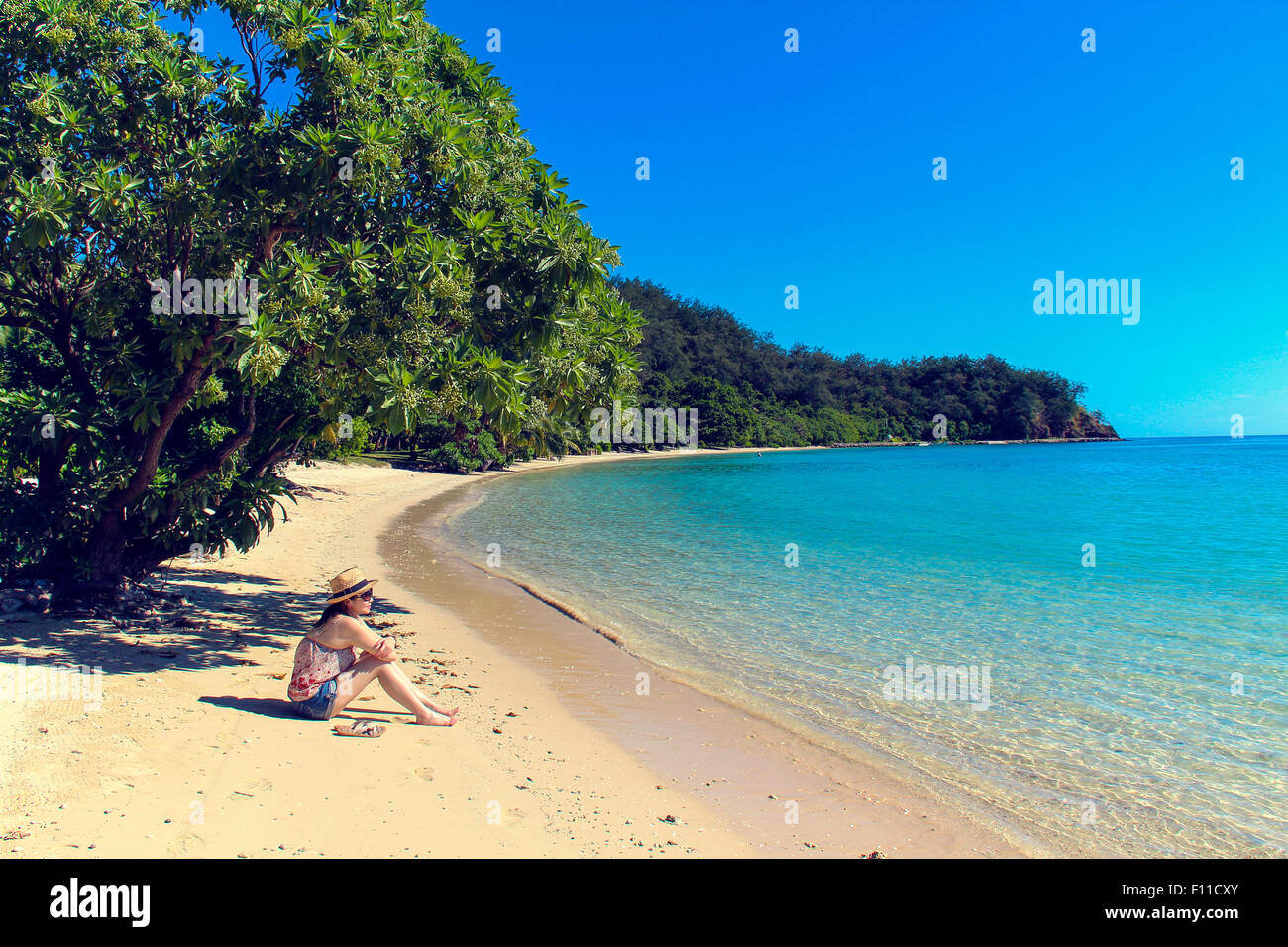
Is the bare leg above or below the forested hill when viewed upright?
below

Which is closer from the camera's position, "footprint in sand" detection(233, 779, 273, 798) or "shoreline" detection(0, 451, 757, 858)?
"shoreline" detection(0, 451, 757, 858)

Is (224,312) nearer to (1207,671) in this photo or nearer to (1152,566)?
(1207,671)

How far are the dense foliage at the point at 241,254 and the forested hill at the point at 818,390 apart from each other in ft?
252

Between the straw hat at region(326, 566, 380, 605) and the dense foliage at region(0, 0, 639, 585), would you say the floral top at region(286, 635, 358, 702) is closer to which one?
the straw hat at region(326, 566, 380, 605)

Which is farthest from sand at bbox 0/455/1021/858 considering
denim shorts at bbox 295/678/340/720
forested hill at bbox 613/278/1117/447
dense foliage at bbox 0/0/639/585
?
forested hill at bbox 613/278/1117/447

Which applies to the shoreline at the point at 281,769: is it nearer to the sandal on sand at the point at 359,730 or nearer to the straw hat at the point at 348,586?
the sandal on sand at the point at 359,730

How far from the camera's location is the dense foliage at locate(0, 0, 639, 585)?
6.62 metres

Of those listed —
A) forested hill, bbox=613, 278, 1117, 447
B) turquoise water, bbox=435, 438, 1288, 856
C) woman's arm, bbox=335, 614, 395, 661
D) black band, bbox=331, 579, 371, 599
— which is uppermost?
forested hill, bbox=613, 278, 1117, 447

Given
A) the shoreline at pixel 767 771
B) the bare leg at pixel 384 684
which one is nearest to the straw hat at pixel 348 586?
the bare leg at pixel 384 684

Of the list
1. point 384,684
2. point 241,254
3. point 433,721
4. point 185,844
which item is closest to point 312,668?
point 384,684

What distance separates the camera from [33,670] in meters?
6.72

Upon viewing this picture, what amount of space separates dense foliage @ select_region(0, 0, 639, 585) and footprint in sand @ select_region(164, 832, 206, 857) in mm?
2963

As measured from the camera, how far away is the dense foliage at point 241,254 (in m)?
6.62

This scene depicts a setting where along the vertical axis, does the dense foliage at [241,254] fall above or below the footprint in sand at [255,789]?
above
